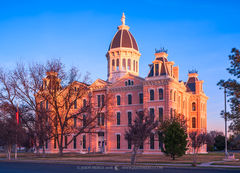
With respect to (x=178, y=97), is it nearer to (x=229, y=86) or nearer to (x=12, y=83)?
(x=12, y=83)

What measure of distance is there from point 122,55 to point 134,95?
11.0m

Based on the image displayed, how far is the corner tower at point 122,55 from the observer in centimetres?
5934

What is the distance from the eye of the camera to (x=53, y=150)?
60.8 meters

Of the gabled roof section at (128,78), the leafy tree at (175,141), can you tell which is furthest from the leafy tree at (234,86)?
the gabled roof section at (128,78)

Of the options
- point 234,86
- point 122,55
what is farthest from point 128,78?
point 234,86

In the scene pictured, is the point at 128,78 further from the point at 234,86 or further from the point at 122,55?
the point at 234,86

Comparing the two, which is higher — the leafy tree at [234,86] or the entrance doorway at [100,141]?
the leafy tree at [234,86]

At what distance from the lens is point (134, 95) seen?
51.8 metres

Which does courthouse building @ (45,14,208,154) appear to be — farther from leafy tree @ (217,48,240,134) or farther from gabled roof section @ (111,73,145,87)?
leafy tree @ (217,48,240,134)

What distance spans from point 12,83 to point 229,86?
2921 cm

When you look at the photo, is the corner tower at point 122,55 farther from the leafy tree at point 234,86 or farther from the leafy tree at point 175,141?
the leafy tree at point 234,86

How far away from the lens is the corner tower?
59.3m

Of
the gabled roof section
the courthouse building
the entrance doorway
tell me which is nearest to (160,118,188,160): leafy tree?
the courthouse building

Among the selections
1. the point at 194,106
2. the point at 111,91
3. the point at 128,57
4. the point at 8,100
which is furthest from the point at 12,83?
the point at 194,106
